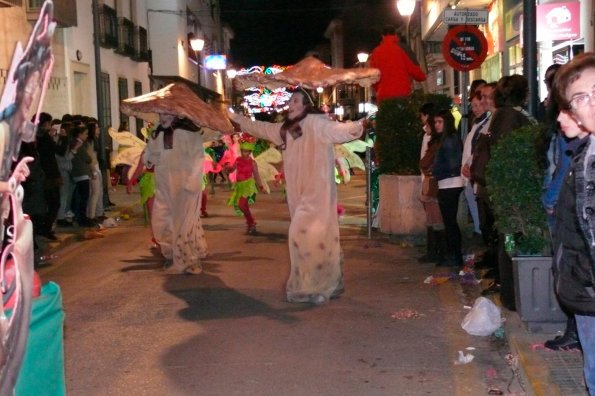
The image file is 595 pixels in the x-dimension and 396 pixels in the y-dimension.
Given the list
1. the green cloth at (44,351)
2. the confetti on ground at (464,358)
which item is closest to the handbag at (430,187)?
the confetti on ground at (464,358)

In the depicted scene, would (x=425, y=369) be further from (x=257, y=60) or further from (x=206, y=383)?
(x=257, y=60)

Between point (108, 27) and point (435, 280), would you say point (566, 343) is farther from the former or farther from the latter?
point (108, 27)

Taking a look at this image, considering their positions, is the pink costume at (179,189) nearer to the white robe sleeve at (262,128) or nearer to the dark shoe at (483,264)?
the white robe sleeve at (262,128)

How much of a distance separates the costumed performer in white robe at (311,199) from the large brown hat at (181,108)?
168 cm

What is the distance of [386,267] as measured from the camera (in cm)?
1019

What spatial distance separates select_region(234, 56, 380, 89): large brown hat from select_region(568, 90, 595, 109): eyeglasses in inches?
186

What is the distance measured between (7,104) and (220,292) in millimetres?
6182

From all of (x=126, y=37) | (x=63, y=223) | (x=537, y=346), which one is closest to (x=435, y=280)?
(x=537, y=346)

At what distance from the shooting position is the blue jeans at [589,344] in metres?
4.18

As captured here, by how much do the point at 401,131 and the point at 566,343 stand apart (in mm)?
6143

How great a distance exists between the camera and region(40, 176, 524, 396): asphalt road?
595cm

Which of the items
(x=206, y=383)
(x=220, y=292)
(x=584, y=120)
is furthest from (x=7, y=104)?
(x=220, y=292)

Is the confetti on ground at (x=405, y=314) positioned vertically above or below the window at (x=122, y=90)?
below

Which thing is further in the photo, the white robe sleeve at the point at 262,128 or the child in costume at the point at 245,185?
the child in costume at the point at 245,185
